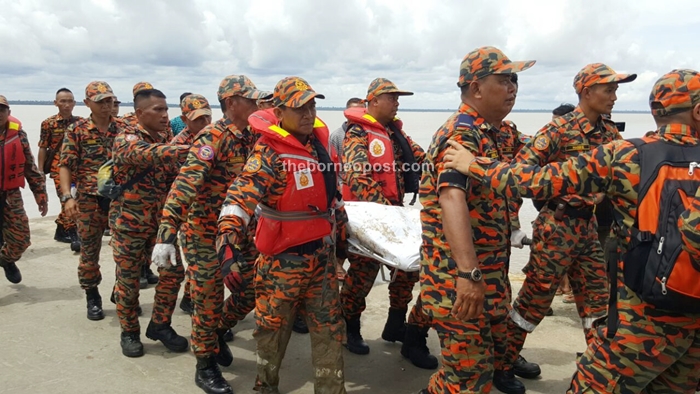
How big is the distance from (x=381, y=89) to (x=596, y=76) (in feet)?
6.44

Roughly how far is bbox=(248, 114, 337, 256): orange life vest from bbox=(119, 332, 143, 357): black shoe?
201cm

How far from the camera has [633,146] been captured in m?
2.50

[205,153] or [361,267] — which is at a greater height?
[205,153]

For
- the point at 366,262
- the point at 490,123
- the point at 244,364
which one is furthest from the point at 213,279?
the point at 490,123

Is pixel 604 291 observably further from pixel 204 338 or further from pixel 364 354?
pixel 204 338

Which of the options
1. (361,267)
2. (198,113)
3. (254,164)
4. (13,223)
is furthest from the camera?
(13,223)

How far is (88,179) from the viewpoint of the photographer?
239 inches

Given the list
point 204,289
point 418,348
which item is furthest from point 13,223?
point 418,348

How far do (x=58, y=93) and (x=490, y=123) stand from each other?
25.3ft

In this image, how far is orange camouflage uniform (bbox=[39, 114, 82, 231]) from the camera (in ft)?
28.6

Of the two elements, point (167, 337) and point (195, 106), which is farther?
point (195, 106)

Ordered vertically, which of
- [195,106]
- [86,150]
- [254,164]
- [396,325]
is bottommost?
[396,325]

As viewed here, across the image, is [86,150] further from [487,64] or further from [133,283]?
[487,64]

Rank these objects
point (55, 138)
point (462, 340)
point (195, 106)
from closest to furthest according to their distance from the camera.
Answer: point (462, 340)
point (195, 106)
point (55, 138)
